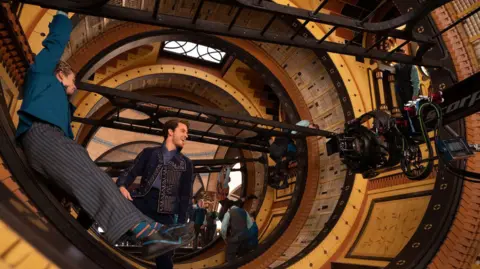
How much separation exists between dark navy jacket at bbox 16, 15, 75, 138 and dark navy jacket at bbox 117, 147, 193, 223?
929 millimetres

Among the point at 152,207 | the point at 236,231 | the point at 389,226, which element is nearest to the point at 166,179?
the point at 152,207

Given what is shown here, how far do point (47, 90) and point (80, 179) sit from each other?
575 millimetres

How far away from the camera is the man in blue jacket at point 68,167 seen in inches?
74.3

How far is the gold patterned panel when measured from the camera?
350cm

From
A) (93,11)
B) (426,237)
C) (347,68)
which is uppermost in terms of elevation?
(347,68)

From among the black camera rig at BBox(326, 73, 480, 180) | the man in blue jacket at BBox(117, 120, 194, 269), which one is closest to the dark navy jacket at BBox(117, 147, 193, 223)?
the man in blue jacket at BBox(117, 120, 194, 269)

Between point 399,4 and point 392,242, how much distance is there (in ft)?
8.33

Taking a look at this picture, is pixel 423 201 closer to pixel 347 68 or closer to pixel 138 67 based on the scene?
pixel 347 68

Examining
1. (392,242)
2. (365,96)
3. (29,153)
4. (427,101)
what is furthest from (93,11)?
(365,96)

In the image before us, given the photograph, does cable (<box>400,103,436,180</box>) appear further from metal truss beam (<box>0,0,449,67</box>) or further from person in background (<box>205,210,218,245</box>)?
person in background (<box>205,210,218,245</box>)

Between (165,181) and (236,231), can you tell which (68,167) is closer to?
(165,181)

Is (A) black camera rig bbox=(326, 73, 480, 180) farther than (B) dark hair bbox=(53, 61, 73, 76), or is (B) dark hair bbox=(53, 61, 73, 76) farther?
(A) black camera rig bbox=(326, 73, 480, 180)

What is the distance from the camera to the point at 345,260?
384cm

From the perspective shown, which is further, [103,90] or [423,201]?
[103,90]
